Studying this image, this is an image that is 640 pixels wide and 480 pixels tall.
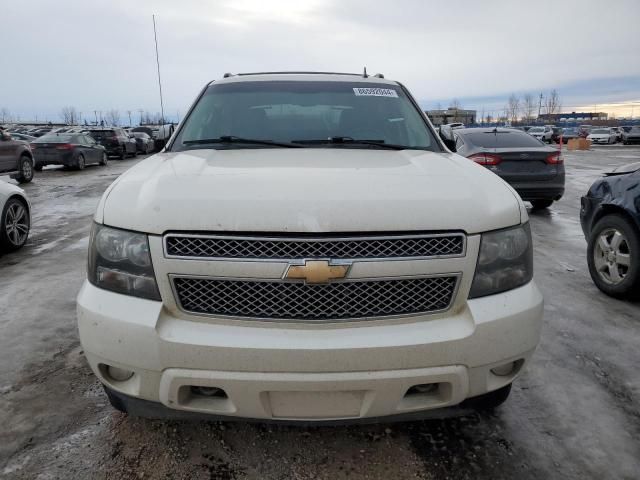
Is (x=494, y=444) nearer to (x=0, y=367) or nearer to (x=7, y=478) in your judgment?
(x=7, y=478)

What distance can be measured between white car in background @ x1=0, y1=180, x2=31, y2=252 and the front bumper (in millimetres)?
5043

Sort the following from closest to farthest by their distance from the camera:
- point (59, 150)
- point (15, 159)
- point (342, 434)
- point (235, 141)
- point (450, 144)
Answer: point (342, 434) → point (235, 141) → point (450, 144) → point (15, 159) → point (59, 150)

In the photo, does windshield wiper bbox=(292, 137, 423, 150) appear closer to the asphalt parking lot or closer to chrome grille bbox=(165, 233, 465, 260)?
chrome grille bbox=(165, 233, 465, 260)

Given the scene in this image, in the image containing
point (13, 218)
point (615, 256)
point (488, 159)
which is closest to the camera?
point (615, 256)

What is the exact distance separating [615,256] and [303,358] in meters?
3.75

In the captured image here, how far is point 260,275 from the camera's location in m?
1.86

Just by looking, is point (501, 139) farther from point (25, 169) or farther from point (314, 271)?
Answer: point (25, 169)

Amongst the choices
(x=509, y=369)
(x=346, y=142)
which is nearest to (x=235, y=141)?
(x=346, y=142)

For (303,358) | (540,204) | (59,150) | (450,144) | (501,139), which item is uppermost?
(450,144)

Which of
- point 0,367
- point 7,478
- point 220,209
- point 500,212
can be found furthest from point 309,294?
point 0,367

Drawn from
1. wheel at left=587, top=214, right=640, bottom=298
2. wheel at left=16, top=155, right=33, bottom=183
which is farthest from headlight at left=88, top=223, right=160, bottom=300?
wheel at left=16, top=155, right=33, bottom=183

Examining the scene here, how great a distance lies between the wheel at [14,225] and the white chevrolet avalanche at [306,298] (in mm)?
4921

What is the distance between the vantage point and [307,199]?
1.93 m

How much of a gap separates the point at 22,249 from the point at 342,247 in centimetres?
621
